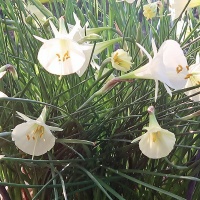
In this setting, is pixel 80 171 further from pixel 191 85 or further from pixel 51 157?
pixel 191 85

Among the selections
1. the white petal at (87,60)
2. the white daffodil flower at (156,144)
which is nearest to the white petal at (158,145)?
the white daffodil flower at (156,144)

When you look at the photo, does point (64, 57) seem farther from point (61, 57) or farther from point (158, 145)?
point (158, 145)


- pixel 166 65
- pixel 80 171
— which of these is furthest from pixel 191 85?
pixel 80 171

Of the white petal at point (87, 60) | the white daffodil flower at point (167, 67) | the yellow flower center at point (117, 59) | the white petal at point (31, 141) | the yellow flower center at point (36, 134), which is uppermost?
the yellow flower center at point (117, 59)

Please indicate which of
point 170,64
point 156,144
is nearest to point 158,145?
point 156,144

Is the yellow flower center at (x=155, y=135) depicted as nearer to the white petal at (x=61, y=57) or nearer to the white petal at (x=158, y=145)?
the white petal at (x=158, y=145)

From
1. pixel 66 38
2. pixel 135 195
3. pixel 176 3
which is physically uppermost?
pixel 176 3
